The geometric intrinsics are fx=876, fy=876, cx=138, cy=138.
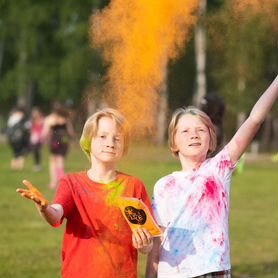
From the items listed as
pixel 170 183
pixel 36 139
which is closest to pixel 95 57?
pixel 170 183

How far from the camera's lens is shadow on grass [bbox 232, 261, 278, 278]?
8227 mm

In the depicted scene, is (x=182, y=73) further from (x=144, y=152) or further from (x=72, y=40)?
(x=72, y=40)

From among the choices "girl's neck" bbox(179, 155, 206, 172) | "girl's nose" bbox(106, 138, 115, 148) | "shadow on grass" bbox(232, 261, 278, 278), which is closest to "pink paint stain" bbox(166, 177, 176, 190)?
"girl's neck" bbox(179, 155, 206, 172)

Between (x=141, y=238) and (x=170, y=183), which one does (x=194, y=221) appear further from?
(x=141, y=238)

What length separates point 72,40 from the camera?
43312 mm

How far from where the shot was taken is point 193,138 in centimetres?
460

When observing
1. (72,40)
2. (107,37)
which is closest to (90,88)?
(107,37)

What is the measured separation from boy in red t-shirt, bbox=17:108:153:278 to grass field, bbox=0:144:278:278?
0.98ft

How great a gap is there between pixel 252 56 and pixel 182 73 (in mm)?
2752

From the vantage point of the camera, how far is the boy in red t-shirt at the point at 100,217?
4.39m

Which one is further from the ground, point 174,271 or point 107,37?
point 107,37

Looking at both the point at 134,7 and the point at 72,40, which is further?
the point at 72,40

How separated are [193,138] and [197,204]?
36 cm

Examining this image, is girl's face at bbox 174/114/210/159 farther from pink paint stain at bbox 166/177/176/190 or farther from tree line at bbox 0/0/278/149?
tree line at bbox 0/0/278/149
